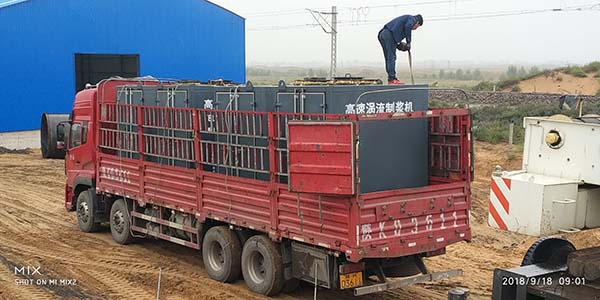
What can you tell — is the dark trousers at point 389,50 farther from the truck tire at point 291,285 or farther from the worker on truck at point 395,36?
the truck tire at point 291,285

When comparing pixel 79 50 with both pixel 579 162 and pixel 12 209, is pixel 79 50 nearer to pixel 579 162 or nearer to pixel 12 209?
pixel 12 209

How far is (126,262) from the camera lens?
1099 cm

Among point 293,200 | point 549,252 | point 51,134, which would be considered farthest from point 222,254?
point 51,134

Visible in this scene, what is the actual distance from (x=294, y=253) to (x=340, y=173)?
175 centimetres

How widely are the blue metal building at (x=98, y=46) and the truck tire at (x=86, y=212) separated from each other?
49.9 ft

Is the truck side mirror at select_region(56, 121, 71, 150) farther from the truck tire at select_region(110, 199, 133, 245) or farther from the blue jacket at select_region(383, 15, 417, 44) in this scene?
the blue jacket at select_region(383, 15, 417, 44)

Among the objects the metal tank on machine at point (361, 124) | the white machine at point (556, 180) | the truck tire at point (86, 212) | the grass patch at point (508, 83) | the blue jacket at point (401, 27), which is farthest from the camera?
the grass patch at point (508, 83)

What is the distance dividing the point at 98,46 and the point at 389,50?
21804 millimetres

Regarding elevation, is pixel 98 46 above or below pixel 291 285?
above

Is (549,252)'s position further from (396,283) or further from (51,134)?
(51,134)

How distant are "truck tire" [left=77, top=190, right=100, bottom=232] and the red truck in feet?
4.86

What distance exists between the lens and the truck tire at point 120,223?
474 inches

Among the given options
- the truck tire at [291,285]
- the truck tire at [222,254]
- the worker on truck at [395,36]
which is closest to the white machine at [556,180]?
the truck tire at [291,285]

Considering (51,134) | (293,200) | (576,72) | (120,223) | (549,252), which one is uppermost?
(576,72)
